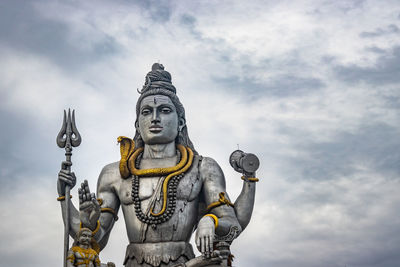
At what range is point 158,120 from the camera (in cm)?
1283

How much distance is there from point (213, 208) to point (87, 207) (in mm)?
2296

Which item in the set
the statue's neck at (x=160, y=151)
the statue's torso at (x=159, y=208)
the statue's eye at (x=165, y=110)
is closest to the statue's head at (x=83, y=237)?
the statue's torso at (x=159, y=208)

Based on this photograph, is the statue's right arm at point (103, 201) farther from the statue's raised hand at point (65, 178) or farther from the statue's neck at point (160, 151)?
the statue's neck at point (160, 151)

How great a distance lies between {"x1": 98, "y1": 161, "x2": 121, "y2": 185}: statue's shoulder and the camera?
42.5 ft

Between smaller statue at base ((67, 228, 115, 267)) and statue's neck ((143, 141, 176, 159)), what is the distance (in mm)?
2183

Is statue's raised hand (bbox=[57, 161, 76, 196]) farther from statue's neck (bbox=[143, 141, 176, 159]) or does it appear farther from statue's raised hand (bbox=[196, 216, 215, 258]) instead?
statue's raised hand (bbox=[196, 216, 215, 258])

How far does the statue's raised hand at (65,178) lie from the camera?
11930 millimetres

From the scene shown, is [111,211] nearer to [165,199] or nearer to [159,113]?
[165,199]

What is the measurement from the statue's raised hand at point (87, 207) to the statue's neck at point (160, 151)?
5.92ft

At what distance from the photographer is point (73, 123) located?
1239 centimetres

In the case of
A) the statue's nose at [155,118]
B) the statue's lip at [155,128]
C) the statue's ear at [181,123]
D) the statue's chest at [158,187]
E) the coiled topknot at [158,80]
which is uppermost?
the coiled topknot at [158,80]

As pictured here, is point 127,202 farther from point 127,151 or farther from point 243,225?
point 243,225

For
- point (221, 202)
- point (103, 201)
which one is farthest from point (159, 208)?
point (103, 201)

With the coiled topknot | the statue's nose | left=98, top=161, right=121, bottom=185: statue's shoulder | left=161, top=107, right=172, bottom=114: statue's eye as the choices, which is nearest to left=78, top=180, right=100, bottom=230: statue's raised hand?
left=98, top=161, right=121, bottom=185: statue's shoulder
